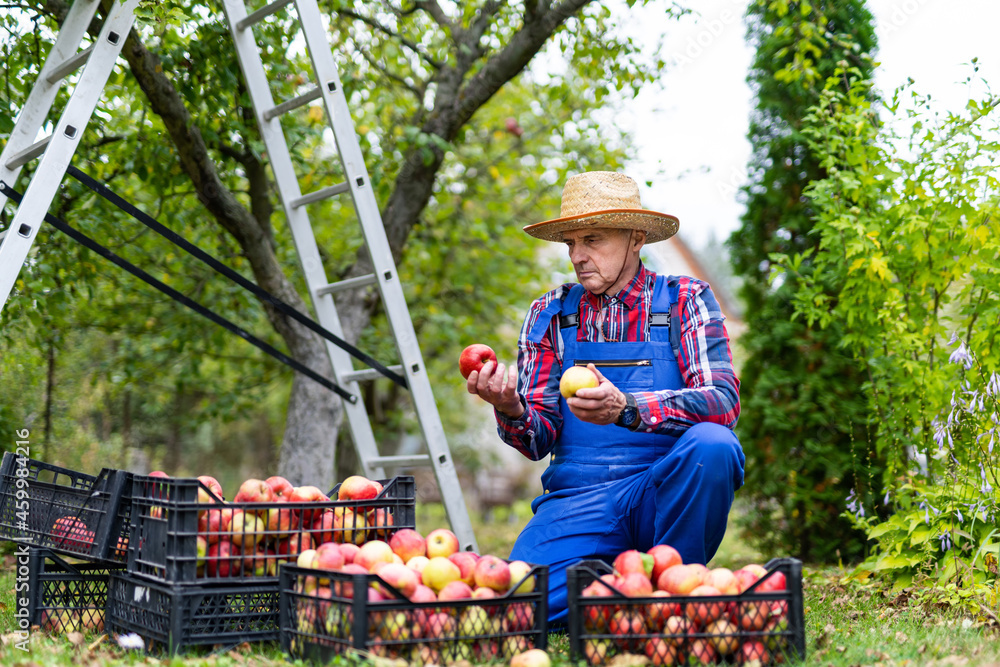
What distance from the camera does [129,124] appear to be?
18.1ft

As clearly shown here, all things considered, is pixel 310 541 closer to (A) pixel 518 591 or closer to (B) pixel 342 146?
(A) pixel 518 591

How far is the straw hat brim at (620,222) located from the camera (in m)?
3.08

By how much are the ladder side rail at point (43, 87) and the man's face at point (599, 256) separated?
2.04 meters

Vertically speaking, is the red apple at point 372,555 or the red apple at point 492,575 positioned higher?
the red apple at point 372,555

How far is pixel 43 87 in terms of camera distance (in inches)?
133

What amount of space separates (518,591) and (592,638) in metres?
0.24

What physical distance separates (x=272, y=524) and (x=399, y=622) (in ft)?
1.79

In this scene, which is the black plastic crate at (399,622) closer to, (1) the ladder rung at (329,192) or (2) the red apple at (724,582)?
(2) the red apple at (724,582)

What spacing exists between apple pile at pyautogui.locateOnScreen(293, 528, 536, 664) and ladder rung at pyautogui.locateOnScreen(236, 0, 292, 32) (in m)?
2.32

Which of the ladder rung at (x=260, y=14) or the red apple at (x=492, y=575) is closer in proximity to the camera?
the red apple at (x=492, y=575)

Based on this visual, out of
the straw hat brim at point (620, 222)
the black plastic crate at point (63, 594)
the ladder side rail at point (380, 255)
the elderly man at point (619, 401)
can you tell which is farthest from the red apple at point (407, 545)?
the straw hat brim at point (620, 222)

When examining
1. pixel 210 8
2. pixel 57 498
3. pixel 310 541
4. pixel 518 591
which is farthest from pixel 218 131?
pixel 518 591

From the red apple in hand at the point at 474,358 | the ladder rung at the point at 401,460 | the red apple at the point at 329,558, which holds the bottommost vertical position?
the red apple at the point at 329,558

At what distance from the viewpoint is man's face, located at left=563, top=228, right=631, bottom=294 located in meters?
3.12
